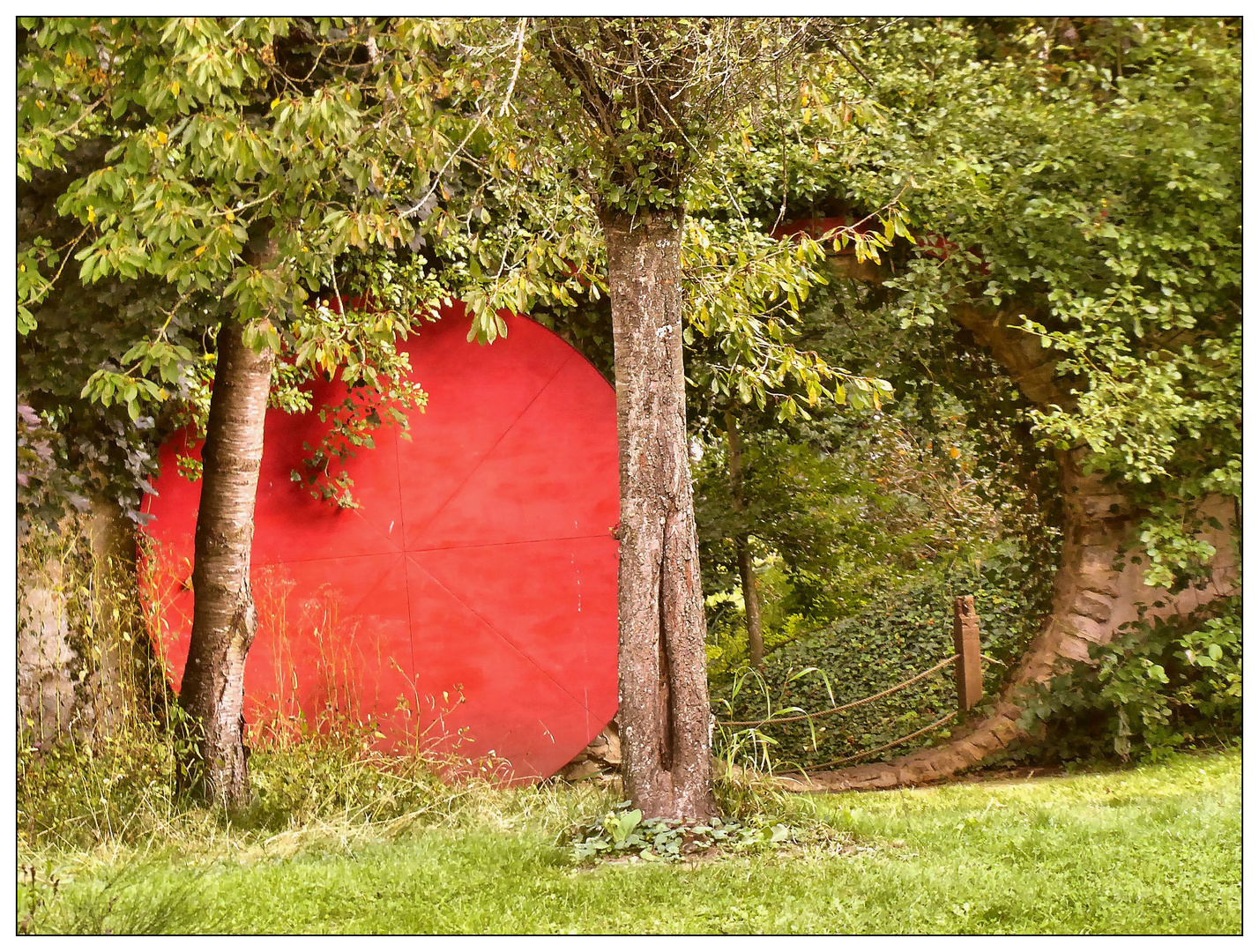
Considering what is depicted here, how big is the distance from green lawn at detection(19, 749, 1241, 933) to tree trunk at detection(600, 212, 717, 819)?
40cm

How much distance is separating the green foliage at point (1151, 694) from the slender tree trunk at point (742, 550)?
323 centimetres

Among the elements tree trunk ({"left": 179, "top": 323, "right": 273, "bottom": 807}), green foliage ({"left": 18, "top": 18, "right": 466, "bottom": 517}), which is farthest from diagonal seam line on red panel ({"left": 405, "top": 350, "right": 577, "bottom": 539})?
tree trunk ({"left": 179, "top": 323, "right": 273, "bottom": 807})

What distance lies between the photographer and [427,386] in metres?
5.95

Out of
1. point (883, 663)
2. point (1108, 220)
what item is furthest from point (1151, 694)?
point (883, 663)

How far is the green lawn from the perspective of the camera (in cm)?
317

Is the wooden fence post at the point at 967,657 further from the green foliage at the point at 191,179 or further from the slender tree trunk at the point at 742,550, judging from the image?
the green foliage at the point at 191,179

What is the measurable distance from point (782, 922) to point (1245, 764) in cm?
239

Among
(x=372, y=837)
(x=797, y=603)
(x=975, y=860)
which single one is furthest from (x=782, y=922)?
(x=797, y=603)

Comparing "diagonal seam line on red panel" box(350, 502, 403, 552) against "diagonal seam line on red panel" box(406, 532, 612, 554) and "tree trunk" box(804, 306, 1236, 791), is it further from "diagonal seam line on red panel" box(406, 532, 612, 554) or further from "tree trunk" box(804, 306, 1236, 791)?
"tree trunk" box(804, 306, 1236, 791)

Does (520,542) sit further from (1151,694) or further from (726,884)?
(1151,694)

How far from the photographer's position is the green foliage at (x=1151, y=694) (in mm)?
5500

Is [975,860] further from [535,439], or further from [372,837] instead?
[535,439]

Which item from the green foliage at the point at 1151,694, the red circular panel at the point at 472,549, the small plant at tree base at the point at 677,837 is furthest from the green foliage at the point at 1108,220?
the small plant at tree base at the point at 677,837

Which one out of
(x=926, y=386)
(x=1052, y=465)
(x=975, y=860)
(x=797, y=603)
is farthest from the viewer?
(x=797, y=603)
